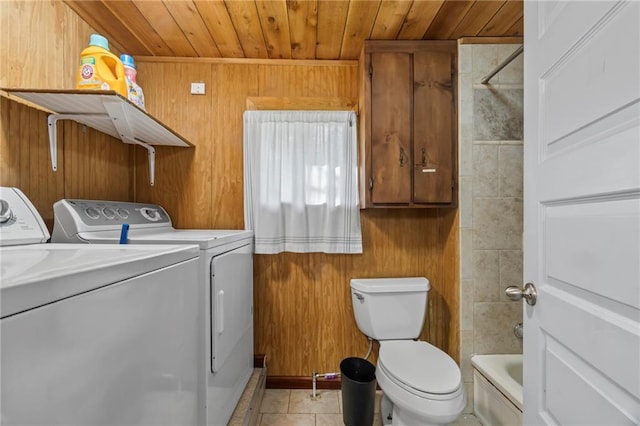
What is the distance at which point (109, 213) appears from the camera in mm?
1426

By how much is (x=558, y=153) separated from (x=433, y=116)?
1.07 m

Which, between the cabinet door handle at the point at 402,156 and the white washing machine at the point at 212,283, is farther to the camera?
the cabinet door handle at the point at 402,156

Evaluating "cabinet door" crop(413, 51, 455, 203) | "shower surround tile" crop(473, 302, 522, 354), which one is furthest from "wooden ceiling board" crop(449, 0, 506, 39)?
"shower surround tile" crop(473, 302, 522, 354)

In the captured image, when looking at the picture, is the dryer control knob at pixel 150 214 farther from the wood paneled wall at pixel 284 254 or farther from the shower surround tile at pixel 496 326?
the shower surround tile at pixel 496 326

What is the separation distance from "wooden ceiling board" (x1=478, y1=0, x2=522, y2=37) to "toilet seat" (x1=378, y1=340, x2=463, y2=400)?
73.8 inches

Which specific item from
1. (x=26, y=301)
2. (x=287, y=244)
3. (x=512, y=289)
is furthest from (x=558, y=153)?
(x=287, y=244)

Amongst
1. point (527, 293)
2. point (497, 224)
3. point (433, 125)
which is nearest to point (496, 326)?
point (497, 224)

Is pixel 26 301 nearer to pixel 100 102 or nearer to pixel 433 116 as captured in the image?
pixel 100 102

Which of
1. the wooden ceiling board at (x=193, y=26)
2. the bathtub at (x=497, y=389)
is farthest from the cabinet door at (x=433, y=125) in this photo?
the wooden ceiling board at (x=193, y=26)

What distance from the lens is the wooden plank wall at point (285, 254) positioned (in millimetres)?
1955

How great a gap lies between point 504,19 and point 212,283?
6.74 ft

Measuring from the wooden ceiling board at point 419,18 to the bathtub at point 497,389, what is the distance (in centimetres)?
199

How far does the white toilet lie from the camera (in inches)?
49.3

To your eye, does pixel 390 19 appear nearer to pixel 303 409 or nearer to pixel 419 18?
pixel 419 18
